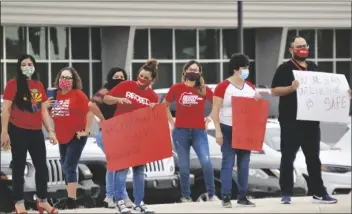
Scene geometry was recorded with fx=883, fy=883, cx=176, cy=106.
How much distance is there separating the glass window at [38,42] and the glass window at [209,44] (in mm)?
5928

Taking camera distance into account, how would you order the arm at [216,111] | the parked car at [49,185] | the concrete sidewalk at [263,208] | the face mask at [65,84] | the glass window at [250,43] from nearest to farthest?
the concrete sidewalk at [263,208] < the arm at [216,111] < the face mask at [65,84] < the parked car at [49,185] < the glass window at [250,43]

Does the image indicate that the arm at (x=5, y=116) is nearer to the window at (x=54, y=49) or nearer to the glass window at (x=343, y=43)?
the window at (x=54, y=49)

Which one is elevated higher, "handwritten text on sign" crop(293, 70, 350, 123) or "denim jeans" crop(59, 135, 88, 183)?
"handwritten text on sign" crop(293, 70, 350, 123)

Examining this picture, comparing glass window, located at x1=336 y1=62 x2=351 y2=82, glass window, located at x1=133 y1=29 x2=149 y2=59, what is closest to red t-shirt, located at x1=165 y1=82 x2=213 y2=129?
glass window, located at x1=133 y1=29 x2=149 y2=59

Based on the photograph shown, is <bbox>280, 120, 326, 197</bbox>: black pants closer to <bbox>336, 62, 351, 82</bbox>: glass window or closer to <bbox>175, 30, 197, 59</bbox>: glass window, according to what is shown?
<bbox>175, 30, 197, 59</bbox>: glass window

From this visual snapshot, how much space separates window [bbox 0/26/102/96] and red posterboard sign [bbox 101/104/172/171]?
68.1 feet

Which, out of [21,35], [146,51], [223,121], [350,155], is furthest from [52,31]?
[223,121]

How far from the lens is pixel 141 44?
1268 inches

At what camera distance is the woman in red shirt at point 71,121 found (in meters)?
10.3

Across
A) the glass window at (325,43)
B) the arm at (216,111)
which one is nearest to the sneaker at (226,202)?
the arm at (216,111)

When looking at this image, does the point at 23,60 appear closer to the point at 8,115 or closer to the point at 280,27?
the point at 8,115

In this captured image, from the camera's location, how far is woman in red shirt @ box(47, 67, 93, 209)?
10258 millimetres

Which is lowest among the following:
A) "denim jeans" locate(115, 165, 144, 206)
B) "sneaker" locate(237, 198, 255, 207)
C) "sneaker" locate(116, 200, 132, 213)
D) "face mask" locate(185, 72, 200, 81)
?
"sneaker" locate(237, 198, 255, 207)

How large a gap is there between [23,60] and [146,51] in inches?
903
